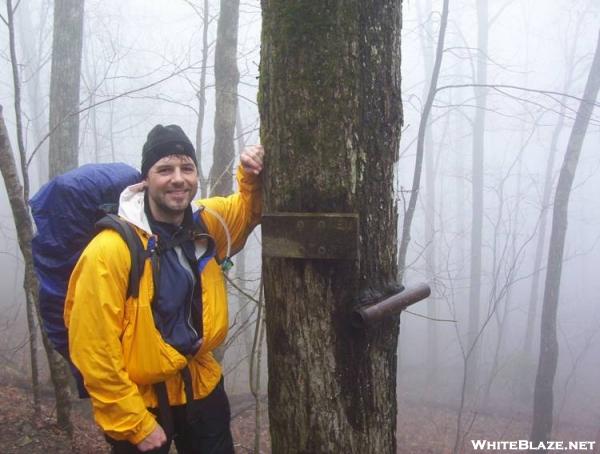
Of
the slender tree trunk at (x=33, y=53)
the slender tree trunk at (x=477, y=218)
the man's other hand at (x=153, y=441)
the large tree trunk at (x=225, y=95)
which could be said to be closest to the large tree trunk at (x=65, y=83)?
the large tree trunk at (x=225, y=95)

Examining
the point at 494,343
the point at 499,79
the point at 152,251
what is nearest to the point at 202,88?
the point at 152,251

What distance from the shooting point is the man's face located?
2.37m

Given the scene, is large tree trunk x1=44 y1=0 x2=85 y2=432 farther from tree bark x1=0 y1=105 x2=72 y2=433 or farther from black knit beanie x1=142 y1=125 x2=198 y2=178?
black knit beanie x1=142 y1=125 x2=198 y2=178

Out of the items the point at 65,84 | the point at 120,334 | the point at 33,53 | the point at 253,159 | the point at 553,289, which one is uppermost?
the point at 33,53

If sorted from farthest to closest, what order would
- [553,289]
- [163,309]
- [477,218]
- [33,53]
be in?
[33,53] → [477,218] → [553,289] → [163,309]

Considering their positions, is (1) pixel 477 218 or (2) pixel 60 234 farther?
(1) pixel 477 218

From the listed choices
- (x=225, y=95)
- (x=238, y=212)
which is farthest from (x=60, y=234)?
(x=225, y=95)

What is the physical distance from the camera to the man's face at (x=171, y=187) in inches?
93.2

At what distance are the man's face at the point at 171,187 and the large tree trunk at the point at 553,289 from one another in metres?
8.59

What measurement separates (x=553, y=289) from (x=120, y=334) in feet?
33.2

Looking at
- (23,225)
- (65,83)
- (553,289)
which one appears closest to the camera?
(23,225)

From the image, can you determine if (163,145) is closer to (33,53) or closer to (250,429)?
(250,429)

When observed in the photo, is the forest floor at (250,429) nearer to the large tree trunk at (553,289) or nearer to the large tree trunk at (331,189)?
the large tree trunk at (553,289)

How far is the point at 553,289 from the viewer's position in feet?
32.3
